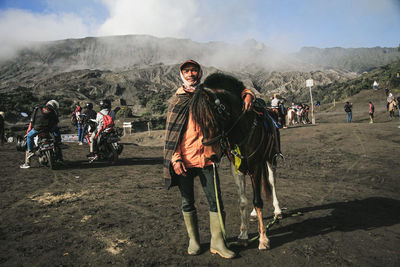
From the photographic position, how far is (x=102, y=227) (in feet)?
13.0

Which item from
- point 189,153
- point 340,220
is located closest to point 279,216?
point 340,220

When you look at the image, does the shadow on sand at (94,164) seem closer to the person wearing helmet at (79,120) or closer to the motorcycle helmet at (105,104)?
the motorcycle helmet at (105,104)

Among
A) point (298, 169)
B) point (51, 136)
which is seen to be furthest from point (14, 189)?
point (298, 169)

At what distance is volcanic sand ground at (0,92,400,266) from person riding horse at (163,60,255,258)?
1.19 ft

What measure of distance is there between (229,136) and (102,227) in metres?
2.30

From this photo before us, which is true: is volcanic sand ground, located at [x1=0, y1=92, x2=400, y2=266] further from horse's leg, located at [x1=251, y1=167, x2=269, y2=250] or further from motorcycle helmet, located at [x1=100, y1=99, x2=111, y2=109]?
motorcycle helmet, located at [x1=100, y1=99, x2=111, y2=109]

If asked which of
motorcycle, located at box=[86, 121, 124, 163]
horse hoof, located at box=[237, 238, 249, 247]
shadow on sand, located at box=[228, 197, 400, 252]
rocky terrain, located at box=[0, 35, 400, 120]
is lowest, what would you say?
shadow on sand, located at box=[228, 197, 400, 252]

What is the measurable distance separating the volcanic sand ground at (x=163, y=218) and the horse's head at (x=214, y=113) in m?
1.24

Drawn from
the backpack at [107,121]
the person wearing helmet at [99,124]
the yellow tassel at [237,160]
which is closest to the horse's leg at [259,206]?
the yellow tassel at [237,160]

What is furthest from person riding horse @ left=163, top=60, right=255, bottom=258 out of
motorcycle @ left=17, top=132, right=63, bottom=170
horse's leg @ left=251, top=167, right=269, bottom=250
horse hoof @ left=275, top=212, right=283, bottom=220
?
motorcycle @ left=17, top=132, right=63, bottom=170

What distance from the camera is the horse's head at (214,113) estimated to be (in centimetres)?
273

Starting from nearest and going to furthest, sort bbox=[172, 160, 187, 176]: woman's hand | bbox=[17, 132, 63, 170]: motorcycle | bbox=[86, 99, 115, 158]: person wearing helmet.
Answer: bbox=[172, 160, 187, 176]: woman's hand < bbox=[17, 132, 63, 170]: motorcycle < bbox=[86, 99, 115, 158]: person wearing helmet

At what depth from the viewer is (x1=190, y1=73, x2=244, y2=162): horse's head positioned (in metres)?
2.73

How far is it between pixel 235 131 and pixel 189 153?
692 mm
